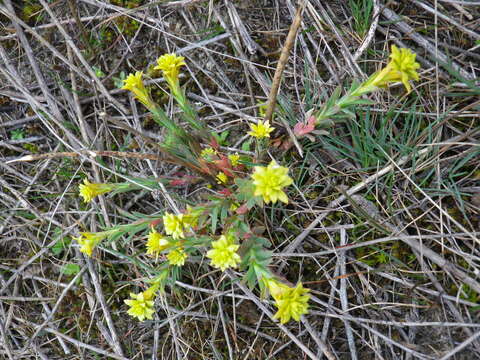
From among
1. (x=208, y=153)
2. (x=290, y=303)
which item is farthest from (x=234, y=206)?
(x=290, y=303)

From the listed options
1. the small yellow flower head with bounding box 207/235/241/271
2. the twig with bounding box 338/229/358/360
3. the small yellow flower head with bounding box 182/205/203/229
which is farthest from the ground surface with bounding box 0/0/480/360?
the small yellow flower head with bounding box 207/235/241/271

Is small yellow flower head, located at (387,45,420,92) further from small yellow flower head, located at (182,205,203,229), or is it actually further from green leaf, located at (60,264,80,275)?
green leaf, located at (60,264,80,275)

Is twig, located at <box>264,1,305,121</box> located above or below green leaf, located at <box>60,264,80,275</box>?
above

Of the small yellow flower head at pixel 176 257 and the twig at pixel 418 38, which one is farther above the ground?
the twig at pixel 418 38

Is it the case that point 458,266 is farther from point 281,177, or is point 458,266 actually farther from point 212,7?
point 212,7

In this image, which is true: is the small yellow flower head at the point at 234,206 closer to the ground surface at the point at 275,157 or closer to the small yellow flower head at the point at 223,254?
the ground surface at the point at 275,157

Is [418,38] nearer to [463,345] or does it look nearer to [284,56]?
[284,56]

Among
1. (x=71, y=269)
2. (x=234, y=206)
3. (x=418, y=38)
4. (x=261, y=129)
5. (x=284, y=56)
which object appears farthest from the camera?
(x=71, y=269)

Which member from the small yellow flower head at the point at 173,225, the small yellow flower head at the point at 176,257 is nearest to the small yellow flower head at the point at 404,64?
the small yellow flower head at the point at 173,225

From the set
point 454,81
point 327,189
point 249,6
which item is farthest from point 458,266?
point 249,6
